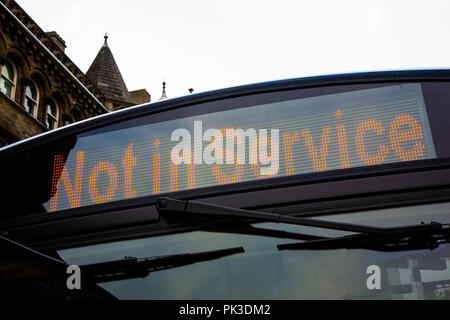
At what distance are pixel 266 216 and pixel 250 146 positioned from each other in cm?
47

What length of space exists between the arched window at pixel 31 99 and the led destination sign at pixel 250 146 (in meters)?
19.9

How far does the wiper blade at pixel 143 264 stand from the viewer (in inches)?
90.2

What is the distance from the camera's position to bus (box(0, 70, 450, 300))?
2162 millimetres

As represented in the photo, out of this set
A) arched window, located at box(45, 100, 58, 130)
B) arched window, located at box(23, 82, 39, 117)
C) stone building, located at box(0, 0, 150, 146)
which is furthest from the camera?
arched window, located at box(45, 100, 58, 130)

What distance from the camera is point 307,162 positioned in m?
2.51

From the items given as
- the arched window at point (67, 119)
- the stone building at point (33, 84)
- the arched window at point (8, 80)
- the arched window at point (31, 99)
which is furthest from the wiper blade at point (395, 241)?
the arched window at point (67, 119)

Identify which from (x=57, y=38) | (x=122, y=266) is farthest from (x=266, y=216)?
(x=57, y=38)

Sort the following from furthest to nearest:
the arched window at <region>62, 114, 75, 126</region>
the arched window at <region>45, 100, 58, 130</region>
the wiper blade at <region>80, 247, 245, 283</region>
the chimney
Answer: the chimney
the arched window at <region>62, 114, 75, 126</region>
the arched window at <region>45, 100, 58, 130</region>
the wiper blade at <region>80, 247, 245, 283</region>

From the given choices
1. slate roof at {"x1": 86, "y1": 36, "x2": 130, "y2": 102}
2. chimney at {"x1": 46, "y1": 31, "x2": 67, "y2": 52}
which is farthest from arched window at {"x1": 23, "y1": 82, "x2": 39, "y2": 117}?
slate roof at {"x1": 86, "y1": 36, "x2": 130, "y2": 102}

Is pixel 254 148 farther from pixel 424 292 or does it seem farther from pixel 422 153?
pixel 424 292

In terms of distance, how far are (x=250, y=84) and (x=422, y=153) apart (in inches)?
37.2

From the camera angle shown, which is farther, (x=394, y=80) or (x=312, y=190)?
(x=394, y=80)

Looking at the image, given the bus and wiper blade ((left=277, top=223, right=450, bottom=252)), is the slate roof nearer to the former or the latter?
the bus
